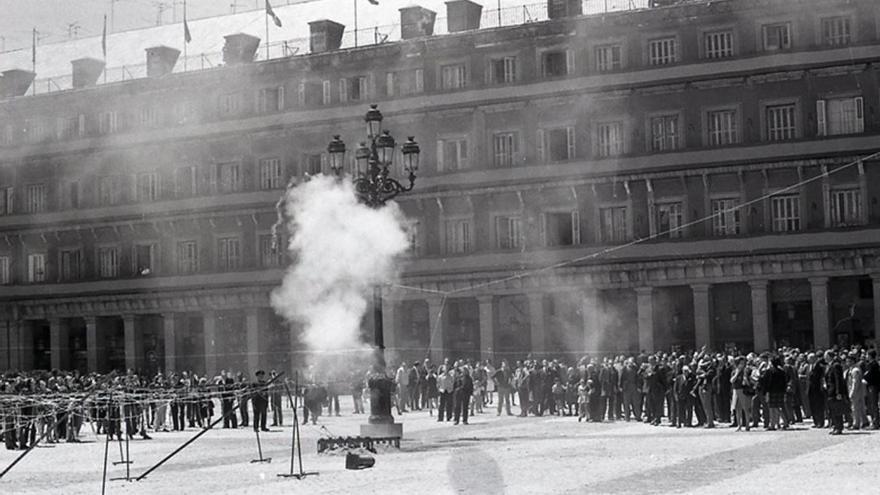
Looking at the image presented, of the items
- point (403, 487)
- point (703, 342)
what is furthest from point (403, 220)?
point (403, 487)

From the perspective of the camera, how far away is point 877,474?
18.2m

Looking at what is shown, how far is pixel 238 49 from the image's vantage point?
64000 millimetres

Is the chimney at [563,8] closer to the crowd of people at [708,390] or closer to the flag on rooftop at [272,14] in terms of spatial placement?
the flag on rooftop at [272,14]

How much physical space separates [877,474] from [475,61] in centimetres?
4102

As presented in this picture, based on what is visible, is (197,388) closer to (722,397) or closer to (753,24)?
(722,397)

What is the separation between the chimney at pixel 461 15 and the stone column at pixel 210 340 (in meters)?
17.3

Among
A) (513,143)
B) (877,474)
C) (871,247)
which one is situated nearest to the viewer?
(877,474)

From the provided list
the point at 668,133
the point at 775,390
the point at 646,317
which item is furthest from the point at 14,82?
the point at 775,390

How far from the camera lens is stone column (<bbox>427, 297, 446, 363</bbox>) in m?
58.7

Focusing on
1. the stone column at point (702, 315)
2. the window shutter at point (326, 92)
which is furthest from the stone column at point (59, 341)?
the stone column at point (702, 315)

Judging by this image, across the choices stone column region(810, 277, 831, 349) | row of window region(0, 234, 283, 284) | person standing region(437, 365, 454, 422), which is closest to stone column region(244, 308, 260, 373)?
row of window region(0, 234, 283, 284)

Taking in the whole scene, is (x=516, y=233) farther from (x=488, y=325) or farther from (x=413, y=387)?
(x=413, y=387)

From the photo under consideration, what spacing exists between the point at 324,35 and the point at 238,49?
4974mm

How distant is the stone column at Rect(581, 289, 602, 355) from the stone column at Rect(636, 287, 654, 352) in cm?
193
